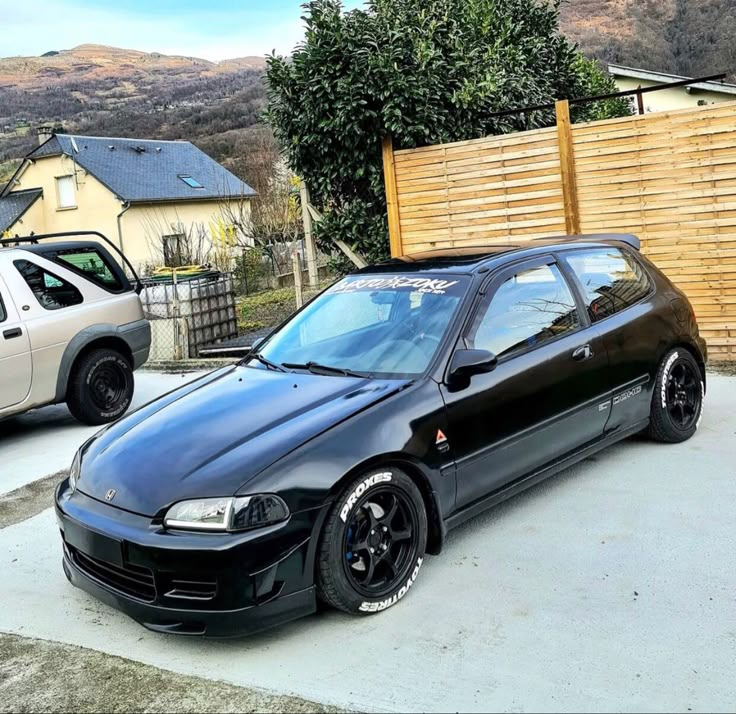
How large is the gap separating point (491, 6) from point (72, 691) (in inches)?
438

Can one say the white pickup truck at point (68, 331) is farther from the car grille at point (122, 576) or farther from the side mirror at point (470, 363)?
the side mirror at point (470, 363)

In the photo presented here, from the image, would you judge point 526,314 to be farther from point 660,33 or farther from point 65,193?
point 660,33

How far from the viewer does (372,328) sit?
4.34 meters

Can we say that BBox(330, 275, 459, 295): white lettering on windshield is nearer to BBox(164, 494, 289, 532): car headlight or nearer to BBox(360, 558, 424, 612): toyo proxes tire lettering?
BBox(360, 558, 424, 612): toyo proxes tire lettering

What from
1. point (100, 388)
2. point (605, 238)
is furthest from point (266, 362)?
point (100, 388)

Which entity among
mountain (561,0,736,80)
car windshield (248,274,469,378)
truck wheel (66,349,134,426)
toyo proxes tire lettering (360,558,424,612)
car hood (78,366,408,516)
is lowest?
toyo proxes tire lettering (360,558,424,612)

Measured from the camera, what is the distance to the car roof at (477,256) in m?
4.46

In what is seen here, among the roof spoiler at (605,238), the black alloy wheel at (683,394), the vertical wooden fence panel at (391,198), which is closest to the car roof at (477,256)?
the roof spoiler at (605,238)

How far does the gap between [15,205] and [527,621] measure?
3861cm

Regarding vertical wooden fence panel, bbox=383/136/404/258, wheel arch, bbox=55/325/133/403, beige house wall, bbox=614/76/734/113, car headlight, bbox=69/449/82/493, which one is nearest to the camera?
car headlight, bbox=69/449/82/493

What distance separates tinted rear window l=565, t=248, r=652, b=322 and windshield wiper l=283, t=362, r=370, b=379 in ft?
5.20

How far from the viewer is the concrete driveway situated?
9.30 ft

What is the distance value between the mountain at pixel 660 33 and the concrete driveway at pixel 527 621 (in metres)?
42.0

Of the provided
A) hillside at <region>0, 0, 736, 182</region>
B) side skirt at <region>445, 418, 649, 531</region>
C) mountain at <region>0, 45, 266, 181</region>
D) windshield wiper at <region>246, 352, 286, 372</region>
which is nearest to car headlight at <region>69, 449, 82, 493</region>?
windshield wiper at <region>246, 352, 286, 372</region>
